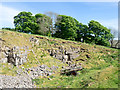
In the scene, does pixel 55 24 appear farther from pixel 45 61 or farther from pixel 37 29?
pixel 45 61

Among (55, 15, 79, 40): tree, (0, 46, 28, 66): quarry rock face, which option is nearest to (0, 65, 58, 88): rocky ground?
(0, 46, 28, 66): quarry rock face

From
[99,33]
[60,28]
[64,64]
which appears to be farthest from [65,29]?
Result: [64,64]

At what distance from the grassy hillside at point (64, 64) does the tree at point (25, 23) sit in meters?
11.2

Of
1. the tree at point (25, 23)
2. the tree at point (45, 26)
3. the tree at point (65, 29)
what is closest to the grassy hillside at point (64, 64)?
the tree at point (45, 26)

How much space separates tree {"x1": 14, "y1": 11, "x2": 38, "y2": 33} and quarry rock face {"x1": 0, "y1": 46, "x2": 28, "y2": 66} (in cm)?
1676

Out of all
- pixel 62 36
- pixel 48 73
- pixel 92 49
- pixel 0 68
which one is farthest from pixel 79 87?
pixel 62 36

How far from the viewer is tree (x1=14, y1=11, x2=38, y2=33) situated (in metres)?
34.6

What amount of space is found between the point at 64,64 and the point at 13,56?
31.9 ft

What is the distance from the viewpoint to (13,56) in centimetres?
1773

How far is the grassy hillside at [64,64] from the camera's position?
14.1 metres

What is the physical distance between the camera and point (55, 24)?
35562mm

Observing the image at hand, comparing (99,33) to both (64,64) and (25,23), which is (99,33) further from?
(25,23)

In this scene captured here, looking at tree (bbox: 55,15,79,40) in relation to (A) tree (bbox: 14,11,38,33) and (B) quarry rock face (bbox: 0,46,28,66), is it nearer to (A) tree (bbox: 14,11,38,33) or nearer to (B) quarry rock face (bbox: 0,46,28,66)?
(A) tree (bbox: 14,11,38,33)

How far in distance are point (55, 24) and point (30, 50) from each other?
54.3 ft
